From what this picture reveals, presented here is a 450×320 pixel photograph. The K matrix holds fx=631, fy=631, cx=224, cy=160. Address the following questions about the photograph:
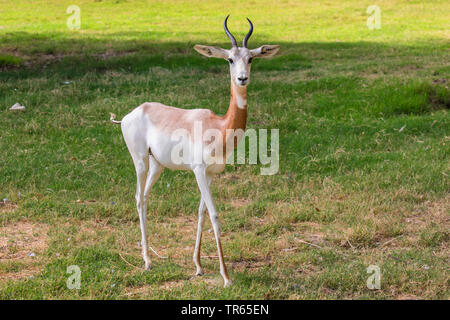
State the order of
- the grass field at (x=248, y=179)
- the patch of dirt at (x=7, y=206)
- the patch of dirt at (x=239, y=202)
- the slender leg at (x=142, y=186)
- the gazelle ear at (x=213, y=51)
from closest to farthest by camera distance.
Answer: the gazelle ear at (x=213, y=51) → the grass field at (x=248, y=179) → the slender leg at (x=142, y=186) → the patch of dirt at (x=7, y=206) → the patch of dirt at (x=239, y=202)

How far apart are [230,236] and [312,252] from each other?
994 mm

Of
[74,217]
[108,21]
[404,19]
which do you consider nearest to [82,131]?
[74,217]

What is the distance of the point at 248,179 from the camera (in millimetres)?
8234

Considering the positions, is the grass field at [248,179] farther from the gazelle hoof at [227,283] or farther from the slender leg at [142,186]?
the slender leg at [142,186]

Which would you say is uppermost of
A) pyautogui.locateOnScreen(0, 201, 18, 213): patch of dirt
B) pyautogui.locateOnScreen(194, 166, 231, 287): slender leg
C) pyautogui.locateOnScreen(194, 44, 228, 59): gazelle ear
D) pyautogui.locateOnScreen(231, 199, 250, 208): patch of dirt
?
pyautogui.locateOnScreen(194, 44, 228, 59): gazelle ear

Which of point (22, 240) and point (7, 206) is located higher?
point (7, 206)

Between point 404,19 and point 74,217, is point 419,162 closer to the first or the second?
point 74,217

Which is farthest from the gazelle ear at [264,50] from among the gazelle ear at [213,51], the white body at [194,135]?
the gazelle ear at [213,51]

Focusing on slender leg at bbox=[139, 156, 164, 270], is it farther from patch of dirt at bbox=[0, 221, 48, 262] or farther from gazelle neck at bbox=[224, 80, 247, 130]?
patch of dirt at bbox=[0, 221, 48, 262]

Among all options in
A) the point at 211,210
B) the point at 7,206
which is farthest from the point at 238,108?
the point at 7,206

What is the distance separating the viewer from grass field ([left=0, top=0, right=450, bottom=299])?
5621mm

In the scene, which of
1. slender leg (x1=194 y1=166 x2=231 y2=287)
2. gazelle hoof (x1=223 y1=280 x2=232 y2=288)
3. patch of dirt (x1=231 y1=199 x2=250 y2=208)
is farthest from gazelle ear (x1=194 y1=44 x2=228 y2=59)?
patch of dirt (x1=231 y1=199 x2=250 y2=208)

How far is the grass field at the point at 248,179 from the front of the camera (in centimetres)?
562

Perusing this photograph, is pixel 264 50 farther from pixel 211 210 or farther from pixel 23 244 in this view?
pixel 23 244
